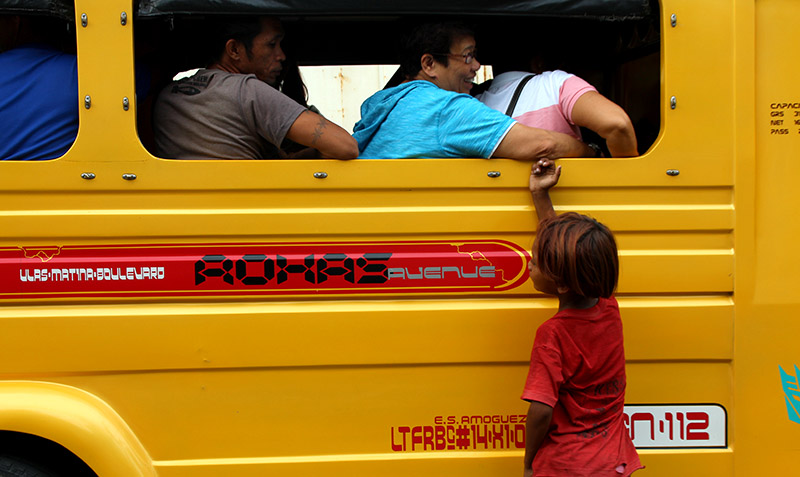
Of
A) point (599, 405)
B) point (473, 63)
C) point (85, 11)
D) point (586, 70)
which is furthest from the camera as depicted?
point (586, 70)

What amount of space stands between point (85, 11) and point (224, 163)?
641 millimetres

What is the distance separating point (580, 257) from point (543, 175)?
453mm

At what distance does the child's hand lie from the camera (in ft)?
7.04

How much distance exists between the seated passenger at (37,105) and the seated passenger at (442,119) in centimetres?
99

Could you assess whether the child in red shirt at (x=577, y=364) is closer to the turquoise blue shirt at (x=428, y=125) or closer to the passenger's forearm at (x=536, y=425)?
the passenger's forearm at (x=536, y=425)

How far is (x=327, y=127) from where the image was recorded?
221cm

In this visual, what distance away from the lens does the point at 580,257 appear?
180 centimetres

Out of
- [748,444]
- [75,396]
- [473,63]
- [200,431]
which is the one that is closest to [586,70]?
[473,63]

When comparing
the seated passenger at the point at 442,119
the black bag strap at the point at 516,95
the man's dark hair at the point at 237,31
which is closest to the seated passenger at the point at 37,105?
the man's dark hair at the point at 237,31

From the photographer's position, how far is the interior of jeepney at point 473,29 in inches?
86.0

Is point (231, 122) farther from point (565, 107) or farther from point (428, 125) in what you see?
point (565, 107)

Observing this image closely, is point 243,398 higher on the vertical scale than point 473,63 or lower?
lower

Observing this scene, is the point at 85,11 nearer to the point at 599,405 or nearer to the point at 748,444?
the point at 599,405

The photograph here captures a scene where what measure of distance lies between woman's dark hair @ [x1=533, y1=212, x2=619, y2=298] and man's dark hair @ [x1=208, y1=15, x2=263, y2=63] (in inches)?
56.4
